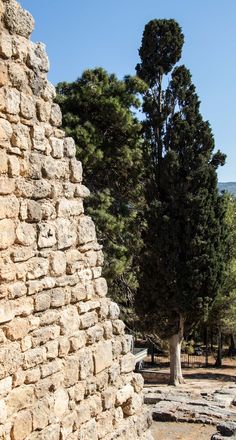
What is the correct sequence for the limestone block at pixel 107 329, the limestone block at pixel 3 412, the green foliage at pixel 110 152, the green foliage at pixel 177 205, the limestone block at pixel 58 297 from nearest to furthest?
1. the limestone block at pixel 3 412
2. the limestone block at pixel 58 297
3. the limestone block at pixel 107 329
4. the green foliage at pixel 110 152
5. the green foliage at pixel 177 205

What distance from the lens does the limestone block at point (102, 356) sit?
4.00 m

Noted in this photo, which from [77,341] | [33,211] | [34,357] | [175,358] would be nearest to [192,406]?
[175,358]

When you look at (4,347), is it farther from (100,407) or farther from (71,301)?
(100,407)

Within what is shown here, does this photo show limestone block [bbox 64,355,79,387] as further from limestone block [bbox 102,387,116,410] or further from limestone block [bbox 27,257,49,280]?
limestone block [bbox 27,257,49,280]

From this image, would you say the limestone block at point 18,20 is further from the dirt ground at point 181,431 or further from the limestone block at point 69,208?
the dirt ground at point 181,431

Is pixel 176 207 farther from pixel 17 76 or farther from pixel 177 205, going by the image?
pixel 17 76

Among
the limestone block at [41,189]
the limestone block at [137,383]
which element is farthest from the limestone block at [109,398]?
the limestone block at [41,189]

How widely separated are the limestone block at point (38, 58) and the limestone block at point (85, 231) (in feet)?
3.99

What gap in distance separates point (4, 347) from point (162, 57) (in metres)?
17.1

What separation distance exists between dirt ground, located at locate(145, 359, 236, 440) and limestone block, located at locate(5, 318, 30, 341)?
7.01 m

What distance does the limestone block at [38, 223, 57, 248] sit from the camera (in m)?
3.51

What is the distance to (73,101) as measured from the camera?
1582 centimetres

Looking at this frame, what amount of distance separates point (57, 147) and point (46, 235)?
71 centimetres

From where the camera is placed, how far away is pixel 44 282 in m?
3.51
